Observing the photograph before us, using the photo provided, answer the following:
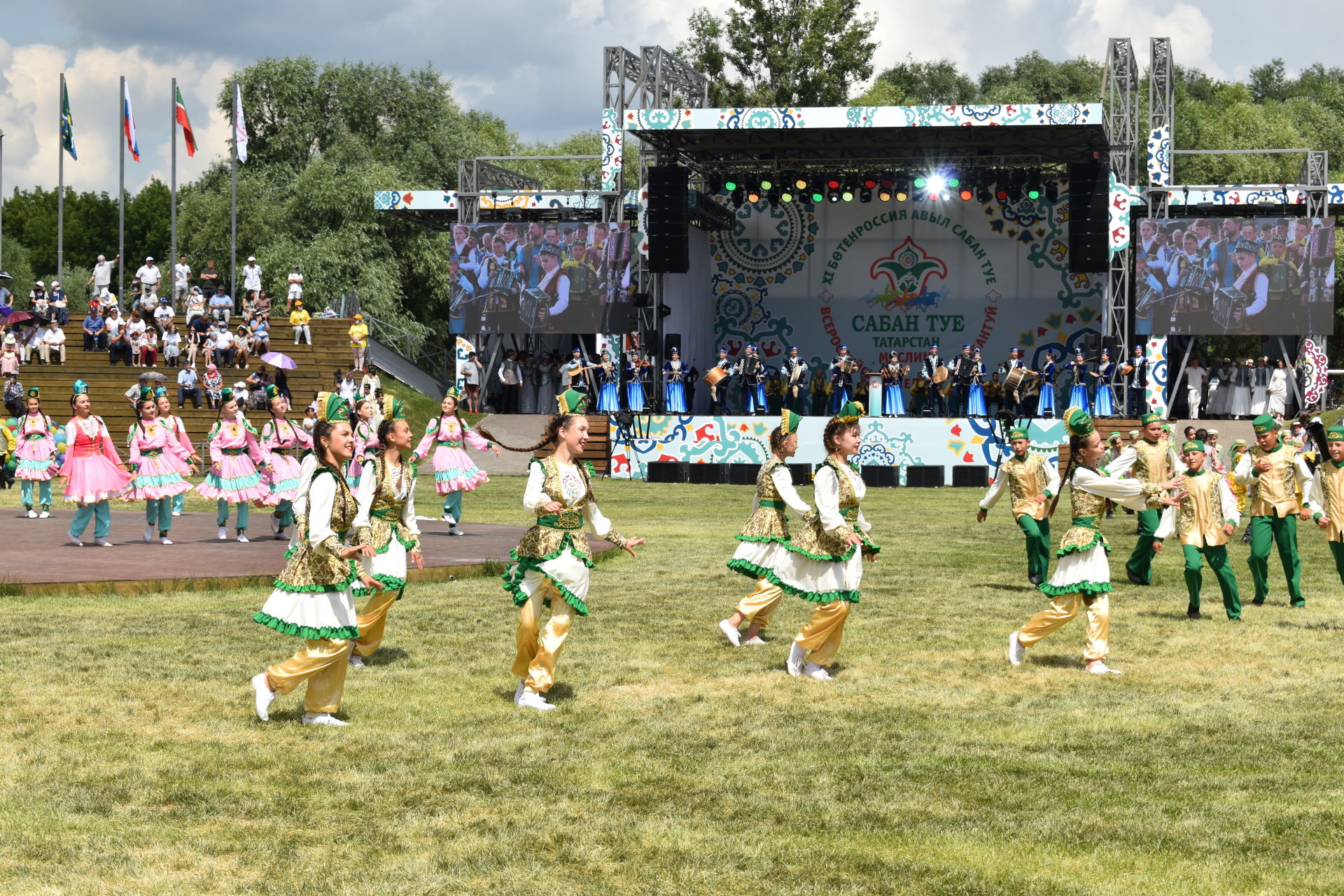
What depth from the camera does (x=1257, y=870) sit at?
5785mm

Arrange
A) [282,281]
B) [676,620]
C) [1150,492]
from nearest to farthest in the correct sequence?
[1150,492]
[676,620]
[282,281]

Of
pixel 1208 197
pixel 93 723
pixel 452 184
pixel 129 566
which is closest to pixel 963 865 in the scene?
pixel 93 723

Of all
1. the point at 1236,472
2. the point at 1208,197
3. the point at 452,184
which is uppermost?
the point at 452,184

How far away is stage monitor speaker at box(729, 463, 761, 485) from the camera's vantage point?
1282 inches

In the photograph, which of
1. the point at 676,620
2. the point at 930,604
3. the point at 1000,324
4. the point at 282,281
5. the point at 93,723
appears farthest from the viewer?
the point at 282,281

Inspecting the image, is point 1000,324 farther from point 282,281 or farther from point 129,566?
point 129,566

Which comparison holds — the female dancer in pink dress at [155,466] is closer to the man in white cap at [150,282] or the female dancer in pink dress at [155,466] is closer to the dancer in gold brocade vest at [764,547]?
the dancer in gold brocade vest at [764,547]

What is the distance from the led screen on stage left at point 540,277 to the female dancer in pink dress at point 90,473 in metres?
17.2

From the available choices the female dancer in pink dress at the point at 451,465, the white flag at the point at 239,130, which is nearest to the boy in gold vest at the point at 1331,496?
the female dancer in pink dress at the point at 451,465

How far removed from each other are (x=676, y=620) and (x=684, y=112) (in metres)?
22.0

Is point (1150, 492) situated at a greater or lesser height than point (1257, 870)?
greater

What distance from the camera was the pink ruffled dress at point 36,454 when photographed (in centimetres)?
2086

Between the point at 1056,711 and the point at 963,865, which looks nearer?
the point at 963,865

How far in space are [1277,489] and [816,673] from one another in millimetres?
5824
